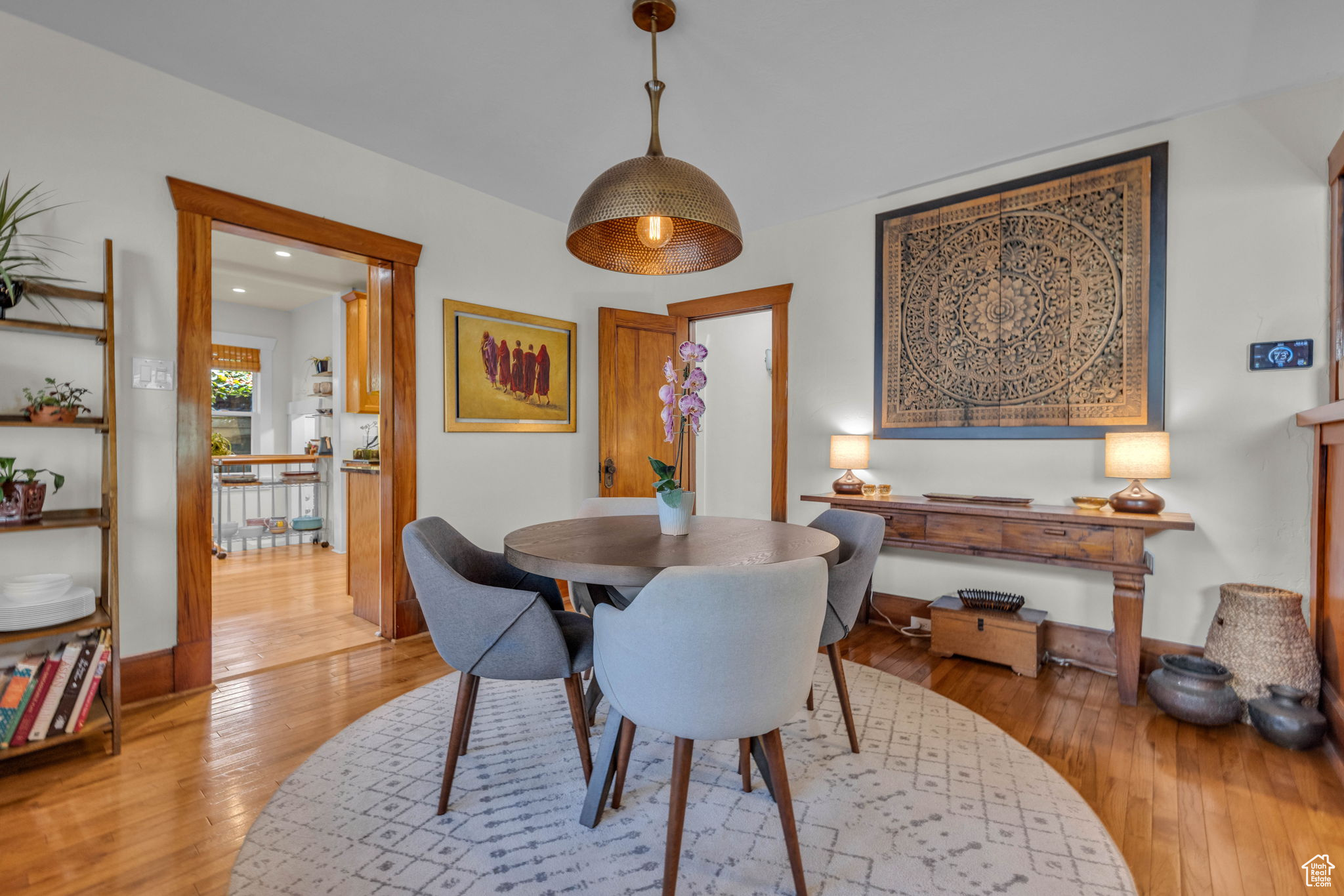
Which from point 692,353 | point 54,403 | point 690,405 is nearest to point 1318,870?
point 690,405

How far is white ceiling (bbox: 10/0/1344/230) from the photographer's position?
7.21ft

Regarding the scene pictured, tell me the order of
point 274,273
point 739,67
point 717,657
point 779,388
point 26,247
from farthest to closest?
1. point 274,273
2. point 779,388
3. point 739,67
4. point 26,247
5. point 717,657

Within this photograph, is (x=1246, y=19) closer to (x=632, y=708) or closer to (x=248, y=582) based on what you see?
(x=632, y=708)

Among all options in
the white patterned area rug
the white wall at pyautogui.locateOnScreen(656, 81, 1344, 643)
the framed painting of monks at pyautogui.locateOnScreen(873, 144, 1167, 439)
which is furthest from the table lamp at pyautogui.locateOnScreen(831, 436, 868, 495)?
the white patterned area rug

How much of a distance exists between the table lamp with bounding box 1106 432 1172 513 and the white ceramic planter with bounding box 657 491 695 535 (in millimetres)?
2048

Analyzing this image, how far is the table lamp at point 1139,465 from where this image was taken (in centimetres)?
264

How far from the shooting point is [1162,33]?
2270mm

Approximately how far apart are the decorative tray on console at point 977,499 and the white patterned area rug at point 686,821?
3.93 ft

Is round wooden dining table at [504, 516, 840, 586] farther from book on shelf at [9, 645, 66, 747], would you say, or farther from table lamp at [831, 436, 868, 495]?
book on shelf at [9, 645, 66, 747]

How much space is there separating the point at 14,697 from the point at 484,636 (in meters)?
1.65

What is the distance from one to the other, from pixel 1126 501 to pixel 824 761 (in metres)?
1.87

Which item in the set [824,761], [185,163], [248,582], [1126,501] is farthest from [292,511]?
[1126,501]

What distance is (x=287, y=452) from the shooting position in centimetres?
770

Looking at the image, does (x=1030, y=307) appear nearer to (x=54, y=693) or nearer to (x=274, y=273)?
(x=54, y=693)
